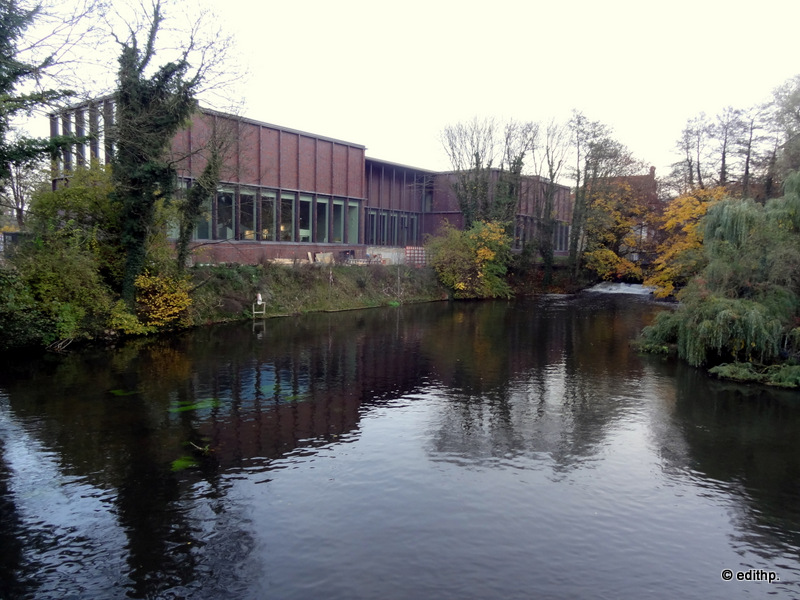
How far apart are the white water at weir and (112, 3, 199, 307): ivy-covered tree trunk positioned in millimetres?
38543

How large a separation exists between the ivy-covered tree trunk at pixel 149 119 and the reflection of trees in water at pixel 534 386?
1202 cm

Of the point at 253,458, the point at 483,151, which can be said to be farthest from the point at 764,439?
the point at 483,151

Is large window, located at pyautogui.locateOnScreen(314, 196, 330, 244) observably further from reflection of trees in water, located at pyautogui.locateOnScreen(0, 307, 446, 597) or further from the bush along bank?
reflection of trees in water, located at pyautogui.locateOnScreen(0, 307, 446, 597)

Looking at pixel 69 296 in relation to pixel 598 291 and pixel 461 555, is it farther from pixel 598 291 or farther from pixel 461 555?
pixel 598 291

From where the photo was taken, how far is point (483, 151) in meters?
47.0

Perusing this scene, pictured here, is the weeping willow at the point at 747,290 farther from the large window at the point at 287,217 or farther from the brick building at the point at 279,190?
the large window at the point at 287,217

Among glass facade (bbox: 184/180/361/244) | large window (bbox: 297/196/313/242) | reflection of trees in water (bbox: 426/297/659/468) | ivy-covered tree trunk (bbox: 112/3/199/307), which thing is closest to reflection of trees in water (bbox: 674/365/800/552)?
reflection of trees in water (bbox: 426/297/659/468)

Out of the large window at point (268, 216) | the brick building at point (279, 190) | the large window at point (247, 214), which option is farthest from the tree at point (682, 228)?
the large window at point (247, 214)

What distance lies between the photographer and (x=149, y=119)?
19891 millimetres

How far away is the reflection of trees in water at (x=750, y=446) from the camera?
8.65 m

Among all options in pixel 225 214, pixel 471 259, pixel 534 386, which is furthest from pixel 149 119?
pixel 471 259

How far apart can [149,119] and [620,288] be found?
137ft

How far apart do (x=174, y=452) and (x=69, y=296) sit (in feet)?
39.5

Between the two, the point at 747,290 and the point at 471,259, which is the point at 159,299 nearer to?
the point at 747,290
